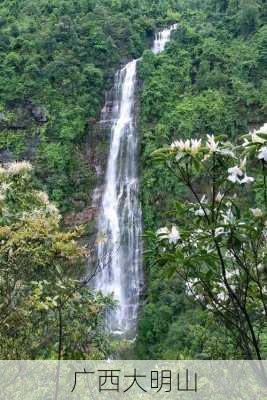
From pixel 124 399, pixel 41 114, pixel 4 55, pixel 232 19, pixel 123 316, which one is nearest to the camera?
pixel 124 399

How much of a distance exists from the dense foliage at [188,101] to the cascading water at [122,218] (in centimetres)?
40

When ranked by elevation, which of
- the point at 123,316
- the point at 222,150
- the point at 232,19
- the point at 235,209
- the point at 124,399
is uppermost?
the point at 232,19

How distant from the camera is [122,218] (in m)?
15.1

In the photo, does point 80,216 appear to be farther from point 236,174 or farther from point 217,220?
point 236,174

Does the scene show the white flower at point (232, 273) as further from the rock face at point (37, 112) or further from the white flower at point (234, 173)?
the rock face at point (37, 112)

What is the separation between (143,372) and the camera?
3002mm

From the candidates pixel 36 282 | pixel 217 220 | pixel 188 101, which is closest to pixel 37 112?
pixel 188 101

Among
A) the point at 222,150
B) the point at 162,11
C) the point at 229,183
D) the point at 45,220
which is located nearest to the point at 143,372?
the point at 45,220

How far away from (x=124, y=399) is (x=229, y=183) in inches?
109

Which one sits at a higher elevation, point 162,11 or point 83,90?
point 162,11

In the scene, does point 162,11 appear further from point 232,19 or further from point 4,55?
point 4,55

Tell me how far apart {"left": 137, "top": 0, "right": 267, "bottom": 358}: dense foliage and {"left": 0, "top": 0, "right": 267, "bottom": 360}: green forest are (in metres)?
0.05

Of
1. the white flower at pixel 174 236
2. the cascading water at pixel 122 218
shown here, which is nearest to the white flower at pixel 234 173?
the white flower at pixel 174 236

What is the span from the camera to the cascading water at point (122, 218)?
13570mm
